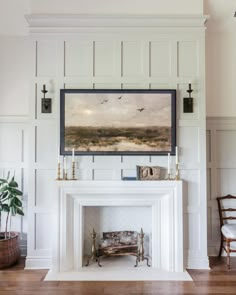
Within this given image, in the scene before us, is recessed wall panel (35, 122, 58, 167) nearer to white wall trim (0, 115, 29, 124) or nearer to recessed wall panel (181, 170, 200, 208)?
white wall trim (0, 115, 29, 124)

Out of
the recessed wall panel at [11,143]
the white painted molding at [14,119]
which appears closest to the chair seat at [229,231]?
the recessed wall panel at [11,143]

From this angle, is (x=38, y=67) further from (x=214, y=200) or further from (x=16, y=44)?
(x=214, y=200)

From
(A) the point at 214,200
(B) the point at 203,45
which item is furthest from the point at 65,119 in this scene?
(A) the point at 214,200

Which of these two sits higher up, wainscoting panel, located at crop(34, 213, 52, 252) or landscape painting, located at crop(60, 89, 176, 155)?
landscape painting, located at crop(60, 89, 176, 155)

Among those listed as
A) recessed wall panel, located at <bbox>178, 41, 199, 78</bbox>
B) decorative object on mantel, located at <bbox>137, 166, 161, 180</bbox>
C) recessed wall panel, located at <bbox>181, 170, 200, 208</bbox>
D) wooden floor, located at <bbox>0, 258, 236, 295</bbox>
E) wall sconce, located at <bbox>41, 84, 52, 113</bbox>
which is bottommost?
wooden floor, located at <bbox>0, 258, 236, 295</bbox>

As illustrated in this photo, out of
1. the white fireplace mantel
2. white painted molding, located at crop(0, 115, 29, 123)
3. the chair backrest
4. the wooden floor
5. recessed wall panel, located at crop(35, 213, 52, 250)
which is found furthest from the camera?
white painted molding, located at crop(0, 115, 29, 123)

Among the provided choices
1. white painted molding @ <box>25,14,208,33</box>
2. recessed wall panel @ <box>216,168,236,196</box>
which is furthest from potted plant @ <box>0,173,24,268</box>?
recessed wall panel @ <box>216,168,236,196</box>

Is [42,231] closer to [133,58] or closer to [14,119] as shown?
[14,119]

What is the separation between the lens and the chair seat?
309 centimetres

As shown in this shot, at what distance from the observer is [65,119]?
10.4 ft

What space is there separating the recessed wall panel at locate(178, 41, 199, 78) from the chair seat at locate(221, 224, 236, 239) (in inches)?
73.2

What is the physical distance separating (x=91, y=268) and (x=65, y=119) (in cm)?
174

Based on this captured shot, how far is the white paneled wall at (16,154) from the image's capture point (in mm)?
3541

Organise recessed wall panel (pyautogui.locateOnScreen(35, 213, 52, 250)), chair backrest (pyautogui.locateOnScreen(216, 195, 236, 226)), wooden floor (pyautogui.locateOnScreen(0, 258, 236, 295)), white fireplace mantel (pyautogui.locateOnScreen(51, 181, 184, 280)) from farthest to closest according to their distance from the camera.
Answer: chair backrest (pyautogui.locateOnScreen(216, 195, 236, 226)) < recessed wall panel (pyautogui.locateOnScreen(35, 213, 52, 250)) < white fireplace mantel (pyautogui.locateOnScreen(51, 181, 184, 280)) < wooden floor (pyautogui.locateOnScreen(0, 258, 236, 295))
